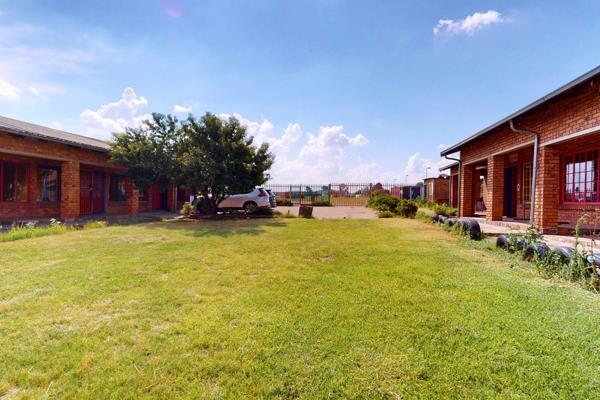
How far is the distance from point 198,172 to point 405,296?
9.42 m

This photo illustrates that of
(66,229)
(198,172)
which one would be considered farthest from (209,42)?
(66,229)

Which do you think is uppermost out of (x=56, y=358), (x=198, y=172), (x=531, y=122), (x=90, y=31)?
(x=90, y=31)

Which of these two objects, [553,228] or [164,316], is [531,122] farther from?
[164,316]

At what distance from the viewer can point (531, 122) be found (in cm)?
764

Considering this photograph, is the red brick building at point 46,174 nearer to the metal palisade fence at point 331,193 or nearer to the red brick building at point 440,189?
the metal palisade fence at point 331,193

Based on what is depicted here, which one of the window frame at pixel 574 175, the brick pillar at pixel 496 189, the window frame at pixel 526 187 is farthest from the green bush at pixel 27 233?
the window frame at pixel 526 187

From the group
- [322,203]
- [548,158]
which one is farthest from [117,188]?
[548,158]

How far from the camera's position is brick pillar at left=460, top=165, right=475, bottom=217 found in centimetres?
1219

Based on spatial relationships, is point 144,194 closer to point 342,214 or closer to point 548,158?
point 342,214

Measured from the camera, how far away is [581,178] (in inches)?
337

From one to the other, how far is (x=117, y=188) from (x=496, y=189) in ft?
57.2

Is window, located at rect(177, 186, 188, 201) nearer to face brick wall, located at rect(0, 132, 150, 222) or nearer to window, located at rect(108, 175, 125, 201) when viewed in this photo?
window, located at rect(108, 175, 125, 201)

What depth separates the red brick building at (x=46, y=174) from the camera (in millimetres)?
10172

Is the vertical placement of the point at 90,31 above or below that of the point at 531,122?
above
